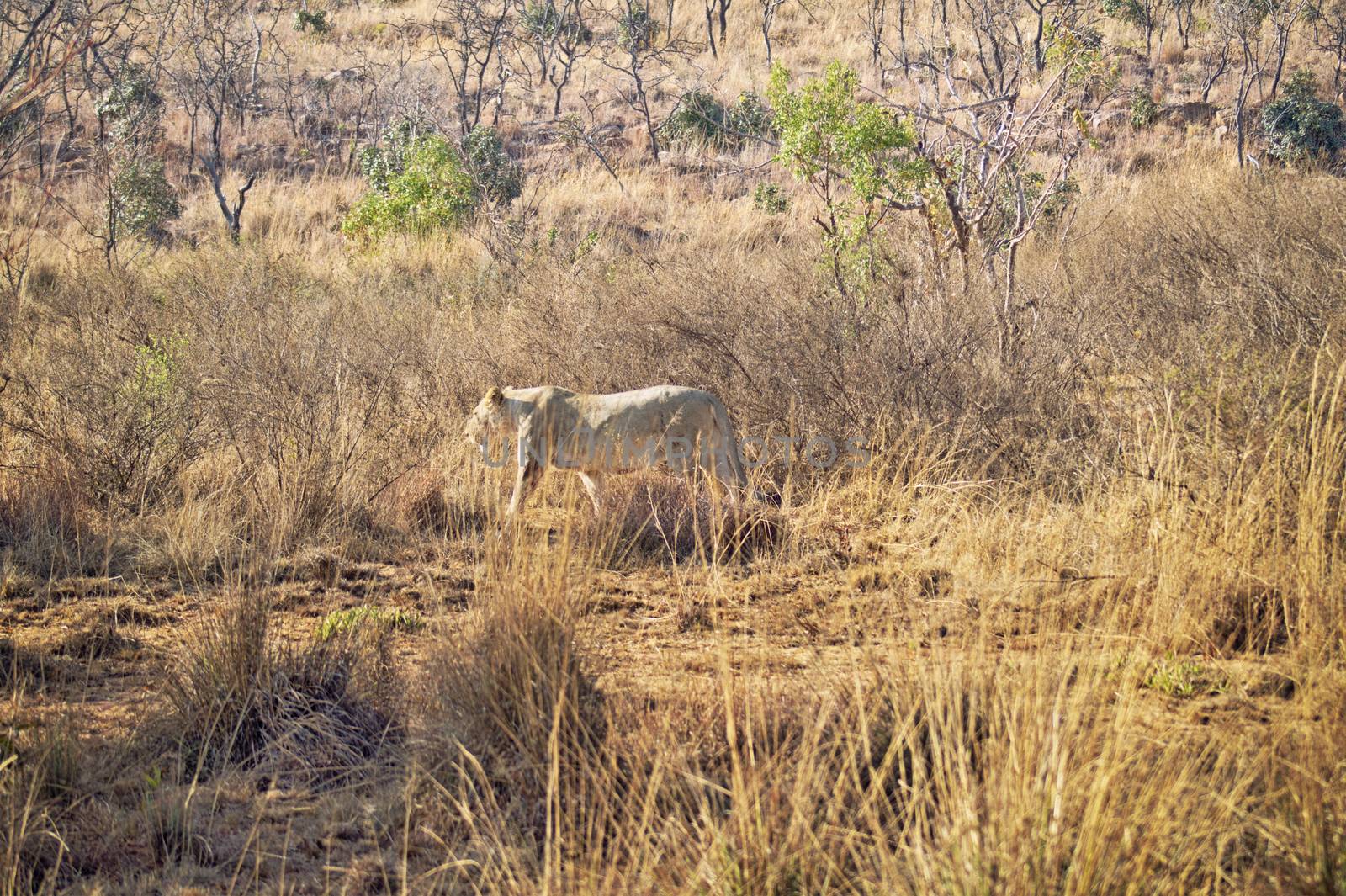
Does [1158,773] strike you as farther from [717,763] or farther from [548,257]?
[548,257]

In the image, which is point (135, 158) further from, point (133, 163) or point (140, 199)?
point (140, 199)

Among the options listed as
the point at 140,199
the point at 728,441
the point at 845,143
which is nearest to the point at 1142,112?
the point at 845,143

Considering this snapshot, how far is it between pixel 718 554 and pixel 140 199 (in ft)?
48.3

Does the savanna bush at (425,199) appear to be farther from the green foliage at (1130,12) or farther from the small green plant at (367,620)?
the green foliage at (1130,12)

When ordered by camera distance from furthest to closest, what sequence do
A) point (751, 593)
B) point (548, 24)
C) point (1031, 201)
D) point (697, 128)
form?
point (548, 24) → point (697, 128) → point (1031, 201) → point (751, 593)

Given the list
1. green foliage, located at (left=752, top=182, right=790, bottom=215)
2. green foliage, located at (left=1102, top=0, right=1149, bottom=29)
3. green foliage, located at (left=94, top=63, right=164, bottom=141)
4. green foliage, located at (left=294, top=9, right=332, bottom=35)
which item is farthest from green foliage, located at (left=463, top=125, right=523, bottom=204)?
green foliage, located at (left=1102, top=0, right=1149, bottom=29)

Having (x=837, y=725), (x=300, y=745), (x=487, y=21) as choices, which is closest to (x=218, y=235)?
(x=487, y=21)

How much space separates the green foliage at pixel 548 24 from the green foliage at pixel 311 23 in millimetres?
5664

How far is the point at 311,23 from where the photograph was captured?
30.1 metres

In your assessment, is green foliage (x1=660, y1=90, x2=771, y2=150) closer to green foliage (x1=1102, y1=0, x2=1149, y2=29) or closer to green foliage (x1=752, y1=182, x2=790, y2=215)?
green foliage (x1=752, y1=182, x2=790, y2=215)

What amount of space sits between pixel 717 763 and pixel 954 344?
15.9 feet

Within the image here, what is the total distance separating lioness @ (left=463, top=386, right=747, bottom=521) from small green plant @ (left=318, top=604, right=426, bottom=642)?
3.72 feet

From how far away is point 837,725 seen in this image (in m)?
3.58

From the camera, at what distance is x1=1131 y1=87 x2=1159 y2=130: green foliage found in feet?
70.9
